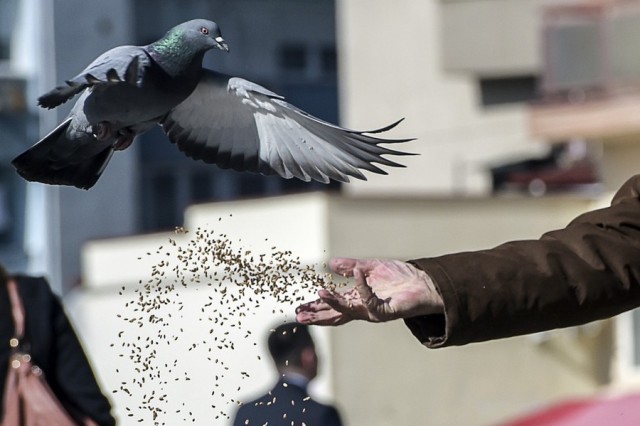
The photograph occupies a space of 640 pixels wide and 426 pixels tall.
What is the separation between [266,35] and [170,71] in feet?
37.0

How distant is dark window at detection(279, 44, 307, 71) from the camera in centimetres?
1409

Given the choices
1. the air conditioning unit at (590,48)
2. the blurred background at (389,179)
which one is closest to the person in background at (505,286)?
the blurred background at (389,179)

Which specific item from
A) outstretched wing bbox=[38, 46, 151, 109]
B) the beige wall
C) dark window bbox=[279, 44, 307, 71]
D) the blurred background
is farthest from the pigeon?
the beige wall

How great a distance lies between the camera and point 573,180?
1433 centimetres

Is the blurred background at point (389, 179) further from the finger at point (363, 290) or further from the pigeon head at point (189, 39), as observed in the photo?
the pigeon head at point (189, 39)

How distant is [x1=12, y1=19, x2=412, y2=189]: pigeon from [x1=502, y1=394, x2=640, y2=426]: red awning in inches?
136

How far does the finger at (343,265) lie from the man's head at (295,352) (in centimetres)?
199

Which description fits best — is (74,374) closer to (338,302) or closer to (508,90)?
(338,302)

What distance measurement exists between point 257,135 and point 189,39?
0.86 ft

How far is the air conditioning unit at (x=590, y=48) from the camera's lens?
10711mm

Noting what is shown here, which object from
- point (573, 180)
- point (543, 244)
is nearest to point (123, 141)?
point (543, 244)

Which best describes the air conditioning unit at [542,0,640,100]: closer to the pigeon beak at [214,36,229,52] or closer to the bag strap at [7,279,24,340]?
the bag strap at [7,279,24,340]

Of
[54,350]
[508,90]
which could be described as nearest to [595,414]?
[54,350]

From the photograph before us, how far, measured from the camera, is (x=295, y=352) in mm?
4738
